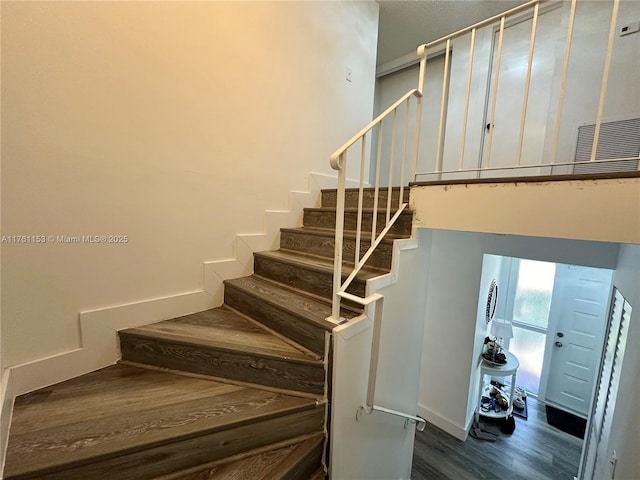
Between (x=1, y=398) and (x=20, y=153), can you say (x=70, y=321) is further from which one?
(x=20, y=153)

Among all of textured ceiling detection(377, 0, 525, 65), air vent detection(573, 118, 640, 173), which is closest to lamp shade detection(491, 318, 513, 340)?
air vent detection(573, 118, 640, 173)

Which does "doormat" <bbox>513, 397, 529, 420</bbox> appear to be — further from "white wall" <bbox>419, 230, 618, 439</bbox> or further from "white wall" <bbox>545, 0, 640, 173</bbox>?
"white wall" <bbox>545, 0, 640, 173</bbox>

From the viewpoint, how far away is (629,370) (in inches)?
61.1

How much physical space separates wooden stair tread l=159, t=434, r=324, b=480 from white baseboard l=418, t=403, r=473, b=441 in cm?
292

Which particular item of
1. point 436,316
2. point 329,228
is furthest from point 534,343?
point 329,228

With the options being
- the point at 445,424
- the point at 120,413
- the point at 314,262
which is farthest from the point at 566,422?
the point at 120,413

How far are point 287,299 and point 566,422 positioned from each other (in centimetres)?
490

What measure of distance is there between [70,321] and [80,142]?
2.91 ft

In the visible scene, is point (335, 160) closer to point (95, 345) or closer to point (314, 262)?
point (314, 262)

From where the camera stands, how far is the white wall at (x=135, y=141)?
3.81ft

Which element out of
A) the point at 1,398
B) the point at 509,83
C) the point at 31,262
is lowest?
the point at 1,398

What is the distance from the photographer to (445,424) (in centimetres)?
333

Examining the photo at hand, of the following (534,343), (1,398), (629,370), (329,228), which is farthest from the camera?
(534,343)

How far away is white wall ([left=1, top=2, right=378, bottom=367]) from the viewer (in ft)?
3.81
